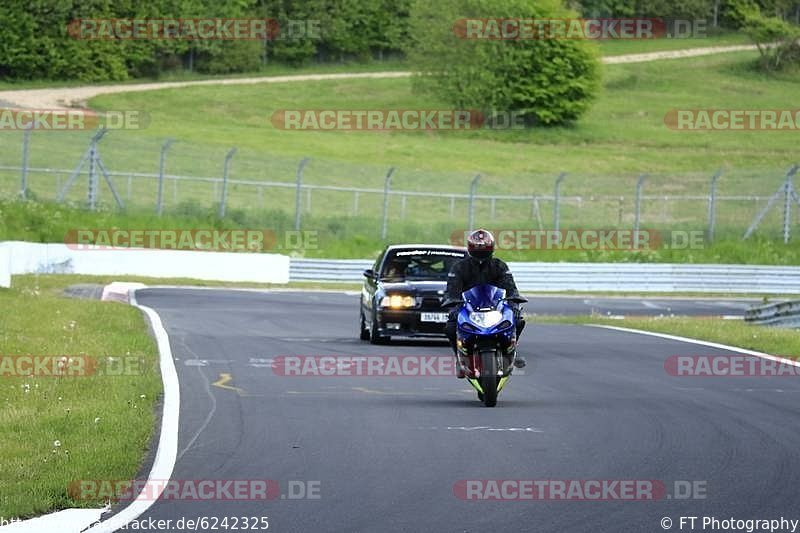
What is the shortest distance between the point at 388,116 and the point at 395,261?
73.0 metres

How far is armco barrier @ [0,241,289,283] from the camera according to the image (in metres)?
37.9

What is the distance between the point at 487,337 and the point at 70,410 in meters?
3.67

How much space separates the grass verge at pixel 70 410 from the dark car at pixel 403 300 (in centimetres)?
301

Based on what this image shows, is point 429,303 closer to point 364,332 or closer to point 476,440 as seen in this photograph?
point 364,332

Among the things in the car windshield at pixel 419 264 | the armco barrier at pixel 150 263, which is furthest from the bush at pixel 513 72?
the car windshield at pixel 419 264

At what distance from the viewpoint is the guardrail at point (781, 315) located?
87.6 ft

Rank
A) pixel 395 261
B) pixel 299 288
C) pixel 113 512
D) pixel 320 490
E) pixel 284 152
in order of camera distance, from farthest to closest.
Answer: pixel 284 152, pixel 299 288, pixel 395 261, pixel 320 490, pixel 113 512

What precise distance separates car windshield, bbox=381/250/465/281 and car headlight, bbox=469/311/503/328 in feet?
24.9

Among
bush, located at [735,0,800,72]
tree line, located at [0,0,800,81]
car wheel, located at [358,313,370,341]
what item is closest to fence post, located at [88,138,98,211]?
car wheel, located at [358,313,370,341]

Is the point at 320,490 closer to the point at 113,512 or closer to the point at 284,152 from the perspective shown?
the point at 113,512

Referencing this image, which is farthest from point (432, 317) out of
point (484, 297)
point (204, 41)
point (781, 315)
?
point (204, 41)

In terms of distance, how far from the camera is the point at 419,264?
898 inches

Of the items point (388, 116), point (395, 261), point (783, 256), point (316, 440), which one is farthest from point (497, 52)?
point (316, 440)

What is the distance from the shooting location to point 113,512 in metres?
9.09
